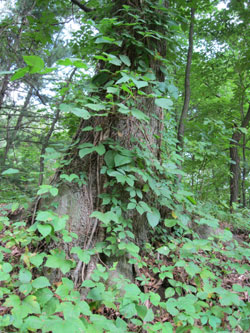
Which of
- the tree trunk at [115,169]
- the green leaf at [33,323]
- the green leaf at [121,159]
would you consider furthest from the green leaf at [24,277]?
the green leaf at [121,159]

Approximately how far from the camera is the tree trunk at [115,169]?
6.11 ft

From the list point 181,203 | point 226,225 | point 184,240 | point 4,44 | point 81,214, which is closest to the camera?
point 81,214

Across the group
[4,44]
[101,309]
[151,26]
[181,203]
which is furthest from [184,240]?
[4,44]

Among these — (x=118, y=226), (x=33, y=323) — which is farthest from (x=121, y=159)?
(x=33, y=323)

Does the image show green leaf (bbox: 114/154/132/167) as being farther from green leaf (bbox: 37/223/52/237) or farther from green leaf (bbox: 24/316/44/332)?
green leaf (bbox: 24/316/44/332)

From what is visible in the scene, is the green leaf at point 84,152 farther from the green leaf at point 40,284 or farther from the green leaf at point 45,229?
the green leaf at point 40,284

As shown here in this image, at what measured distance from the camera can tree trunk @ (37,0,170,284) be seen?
1.86 metres

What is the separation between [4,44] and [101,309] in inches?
167

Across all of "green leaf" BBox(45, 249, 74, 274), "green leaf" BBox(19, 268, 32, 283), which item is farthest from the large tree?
"green leaf" BBox(19, 268, 32, 283)

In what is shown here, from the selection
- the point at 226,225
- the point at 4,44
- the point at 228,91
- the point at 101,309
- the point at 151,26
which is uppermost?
the point at 228,91

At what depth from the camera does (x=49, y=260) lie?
141cm

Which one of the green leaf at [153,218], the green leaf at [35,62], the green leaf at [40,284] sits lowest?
the green leaf at [40,284]

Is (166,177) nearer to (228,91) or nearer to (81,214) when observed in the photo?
(81,214)

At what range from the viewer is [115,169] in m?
2.03
